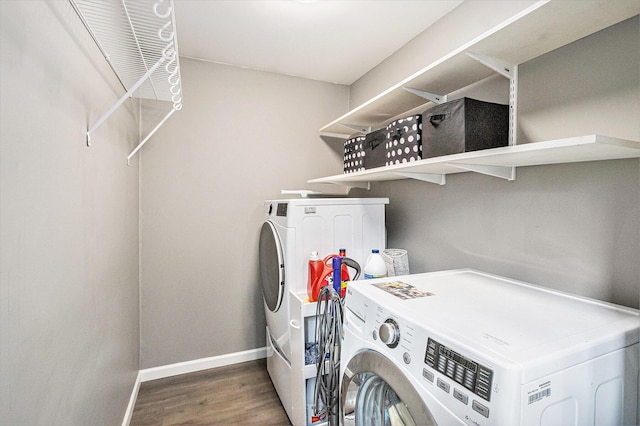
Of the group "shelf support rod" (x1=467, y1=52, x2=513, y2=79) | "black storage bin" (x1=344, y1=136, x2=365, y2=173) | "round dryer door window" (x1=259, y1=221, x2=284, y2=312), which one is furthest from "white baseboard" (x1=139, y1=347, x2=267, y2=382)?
"shelf support rod" (x1=467, y1=52, x2=513, y2=79)

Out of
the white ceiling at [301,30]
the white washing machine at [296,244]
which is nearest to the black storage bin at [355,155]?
the white washing machine at [296,244]

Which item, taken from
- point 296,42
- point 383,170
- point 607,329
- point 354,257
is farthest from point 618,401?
point 296,42

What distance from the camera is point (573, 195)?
127 cm

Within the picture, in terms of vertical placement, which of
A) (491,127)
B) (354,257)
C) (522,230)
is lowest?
(354,257)

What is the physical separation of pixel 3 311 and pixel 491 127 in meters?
1.70

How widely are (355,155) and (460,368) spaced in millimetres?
1605

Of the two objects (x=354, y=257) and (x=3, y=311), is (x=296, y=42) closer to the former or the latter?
(x=354, y=257)

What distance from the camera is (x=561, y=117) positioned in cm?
132

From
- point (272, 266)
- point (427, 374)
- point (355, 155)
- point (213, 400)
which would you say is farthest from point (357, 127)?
point (213, 400)

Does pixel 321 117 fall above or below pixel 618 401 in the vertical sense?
above

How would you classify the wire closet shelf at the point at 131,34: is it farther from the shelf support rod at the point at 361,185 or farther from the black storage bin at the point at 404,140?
the shelf support rod at the point at 361,185

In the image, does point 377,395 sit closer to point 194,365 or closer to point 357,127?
point 194,365

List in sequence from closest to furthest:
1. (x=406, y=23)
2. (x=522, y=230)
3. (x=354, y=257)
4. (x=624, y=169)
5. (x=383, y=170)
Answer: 1. (x=624, y=169)
2. (x=522, y=230)
3. (x=383, y=170)
4. (x=406, y=23)
5. (x=354, y=257)

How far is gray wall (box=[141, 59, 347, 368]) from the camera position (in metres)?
2.43
